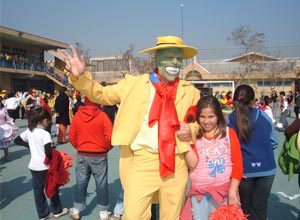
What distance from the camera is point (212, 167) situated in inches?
115

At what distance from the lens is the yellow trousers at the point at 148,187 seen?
9.12ft

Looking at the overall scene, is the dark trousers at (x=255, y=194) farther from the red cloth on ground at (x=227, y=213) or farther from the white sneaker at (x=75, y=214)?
the white sneaker at (x=75, y=214)

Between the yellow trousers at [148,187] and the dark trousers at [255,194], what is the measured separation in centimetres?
83

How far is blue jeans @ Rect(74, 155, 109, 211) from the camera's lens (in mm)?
4488

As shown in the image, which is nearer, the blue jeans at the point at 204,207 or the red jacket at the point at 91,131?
the blue jeans at the point at 204,207

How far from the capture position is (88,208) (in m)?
4.91

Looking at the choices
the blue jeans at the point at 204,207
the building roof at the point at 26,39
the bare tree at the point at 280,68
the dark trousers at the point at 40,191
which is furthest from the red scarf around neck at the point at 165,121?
the bare tree at the point at 280,68

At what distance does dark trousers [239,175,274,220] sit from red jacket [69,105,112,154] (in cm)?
180

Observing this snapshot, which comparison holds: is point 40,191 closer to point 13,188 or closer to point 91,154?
point 91,154

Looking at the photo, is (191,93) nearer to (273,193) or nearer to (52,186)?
(52,186)

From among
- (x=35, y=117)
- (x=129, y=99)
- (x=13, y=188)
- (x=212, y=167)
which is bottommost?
(x=13, y=188)

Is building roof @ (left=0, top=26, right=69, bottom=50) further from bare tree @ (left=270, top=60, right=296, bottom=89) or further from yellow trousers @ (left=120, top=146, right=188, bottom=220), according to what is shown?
yellow trousers @ (left=120, top=146, right=188, bottom=220)

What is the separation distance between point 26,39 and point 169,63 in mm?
31194

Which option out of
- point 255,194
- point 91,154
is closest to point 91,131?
point 91,154
